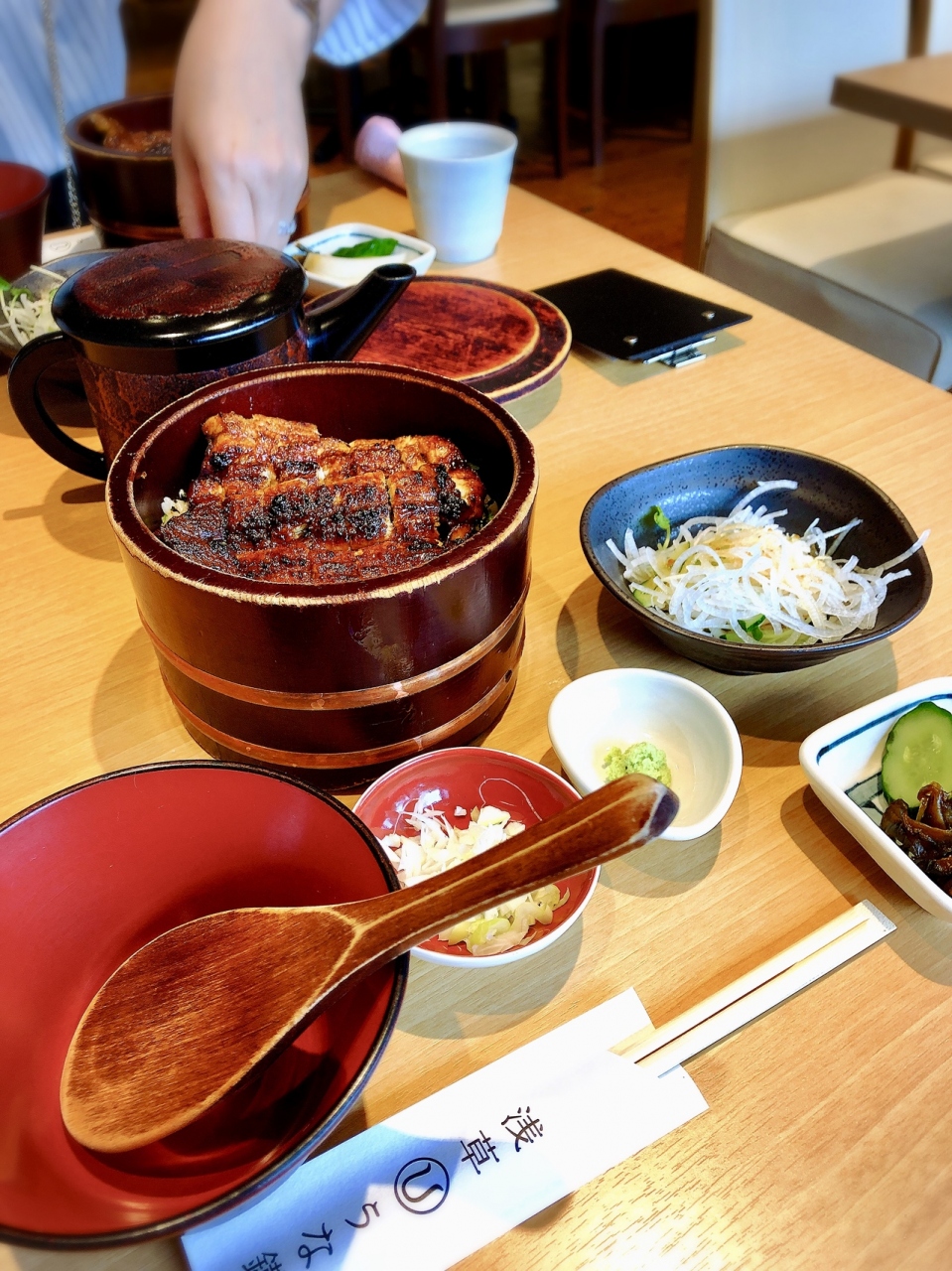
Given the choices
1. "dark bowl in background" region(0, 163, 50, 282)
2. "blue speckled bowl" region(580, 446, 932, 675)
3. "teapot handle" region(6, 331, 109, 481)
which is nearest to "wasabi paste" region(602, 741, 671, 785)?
"blue speckled bowl" region(580, 446, 932, 675)

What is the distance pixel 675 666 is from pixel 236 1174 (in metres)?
0.63

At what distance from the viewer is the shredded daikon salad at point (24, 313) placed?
126 centimetres

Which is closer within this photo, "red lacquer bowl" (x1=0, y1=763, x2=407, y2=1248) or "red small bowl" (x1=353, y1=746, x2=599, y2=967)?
"red lacquer bowl" (x1=0, y1=763, x2=407, y2=1248)

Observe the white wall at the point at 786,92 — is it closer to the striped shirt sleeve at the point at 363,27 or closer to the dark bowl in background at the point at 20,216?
the striped shirt sleeve at the point at 363,27

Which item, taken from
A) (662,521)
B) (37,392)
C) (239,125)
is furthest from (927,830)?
(239,125)

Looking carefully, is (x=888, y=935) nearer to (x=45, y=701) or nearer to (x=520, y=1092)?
(x=520, y=1092)

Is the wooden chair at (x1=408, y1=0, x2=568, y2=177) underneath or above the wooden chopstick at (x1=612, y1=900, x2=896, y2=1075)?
above

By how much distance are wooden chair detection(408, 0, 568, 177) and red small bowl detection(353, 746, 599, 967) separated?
4.43 metres

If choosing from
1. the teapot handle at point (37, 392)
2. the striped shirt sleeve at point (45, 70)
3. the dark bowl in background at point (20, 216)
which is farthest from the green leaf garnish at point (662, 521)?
the striped shirt sleeve at point (45, 70)

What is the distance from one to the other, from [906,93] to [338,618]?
202cm

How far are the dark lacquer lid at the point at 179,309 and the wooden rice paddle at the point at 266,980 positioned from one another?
0.56m

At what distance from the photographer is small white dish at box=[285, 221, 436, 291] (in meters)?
1.52

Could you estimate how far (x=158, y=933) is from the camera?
2.15ft

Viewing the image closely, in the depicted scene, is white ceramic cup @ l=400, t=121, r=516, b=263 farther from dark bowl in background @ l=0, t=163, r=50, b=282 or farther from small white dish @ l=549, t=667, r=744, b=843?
small white dish @ l=549, t=667, r=744, b=843
